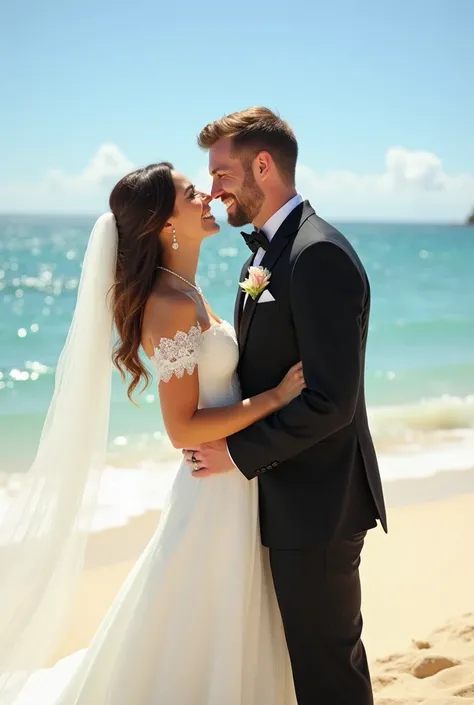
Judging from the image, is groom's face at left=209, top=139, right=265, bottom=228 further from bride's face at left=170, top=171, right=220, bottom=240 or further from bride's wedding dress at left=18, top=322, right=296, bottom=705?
bride's wedding dress at left=18, top=322, right=296, bottom=705

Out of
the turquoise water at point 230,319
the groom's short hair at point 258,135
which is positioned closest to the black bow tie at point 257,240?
the groom's short hair at point 258,135

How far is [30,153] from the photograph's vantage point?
170 ft

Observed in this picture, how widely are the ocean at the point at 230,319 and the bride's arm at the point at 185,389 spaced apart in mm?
2636

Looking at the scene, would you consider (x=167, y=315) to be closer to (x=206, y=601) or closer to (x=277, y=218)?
(x=277, y=218)

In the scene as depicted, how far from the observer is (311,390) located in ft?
9.70

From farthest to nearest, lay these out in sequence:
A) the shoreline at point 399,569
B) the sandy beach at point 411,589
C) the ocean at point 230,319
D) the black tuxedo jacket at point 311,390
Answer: the ocean at point 230,319 < the shoreline at point 399,569 < the sandy beach at point 411,589 < the black tuxedo jacket at point 311,390

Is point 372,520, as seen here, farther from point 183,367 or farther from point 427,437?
point 427,437

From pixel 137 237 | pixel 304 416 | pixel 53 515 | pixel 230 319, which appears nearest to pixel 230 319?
pixel 230 319

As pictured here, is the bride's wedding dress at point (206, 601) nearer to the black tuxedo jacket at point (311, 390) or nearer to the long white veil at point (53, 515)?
the black tuxedo jacket at point (311, 390)

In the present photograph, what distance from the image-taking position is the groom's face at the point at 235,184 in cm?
330

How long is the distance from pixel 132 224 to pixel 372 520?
58.5 inches

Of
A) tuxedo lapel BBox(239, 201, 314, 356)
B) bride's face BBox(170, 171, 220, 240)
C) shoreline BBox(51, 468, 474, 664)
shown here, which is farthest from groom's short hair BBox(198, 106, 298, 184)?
shoreline BBox(51, 468, 474, 664)

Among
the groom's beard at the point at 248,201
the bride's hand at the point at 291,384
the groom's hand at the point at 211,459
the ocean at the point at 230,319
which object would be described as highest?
the ocean at the point at 230,319

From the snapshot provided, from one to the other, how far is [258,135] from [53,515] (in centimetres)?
178
